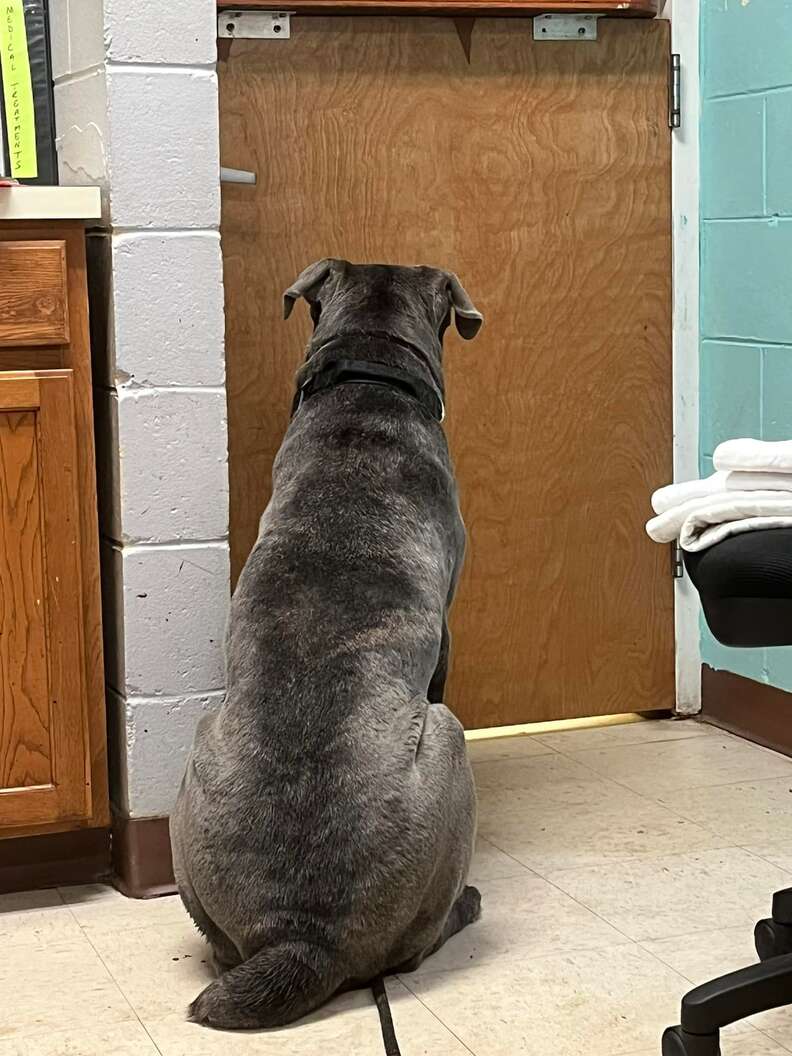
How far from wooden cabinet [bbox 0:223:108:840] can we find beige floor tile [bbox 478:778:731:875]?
0.81 meters

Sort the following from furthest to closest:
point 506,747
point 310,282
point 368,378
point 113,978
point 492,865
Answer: point 506,747
point 492,865
point 310,282
point 368,378
point 113,978

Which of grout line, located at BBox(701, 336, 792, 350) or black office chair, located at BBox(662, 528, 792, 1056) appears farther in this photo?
grout line, located at BBox(701, 336, 792, 350)

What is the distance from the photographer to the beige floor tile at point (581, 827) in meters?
2.89

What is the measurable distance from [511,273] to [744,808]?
1.27 m

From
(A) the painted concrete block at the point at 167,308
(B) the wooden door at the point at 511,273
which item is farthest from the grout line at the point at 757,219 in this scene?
(A) the painted concrete block at the point at 167,308

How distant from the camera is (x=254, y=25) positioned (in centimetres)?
323

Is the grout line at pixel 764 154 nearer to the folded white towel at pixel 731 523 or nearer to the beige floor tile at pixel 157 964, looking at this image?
the folded white towel at pixel 731 523

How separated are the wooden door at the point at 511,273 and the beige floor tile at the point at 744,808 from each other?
531 millimetres

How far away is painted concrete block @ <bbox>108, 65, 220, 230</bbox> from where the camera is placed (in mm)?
2609

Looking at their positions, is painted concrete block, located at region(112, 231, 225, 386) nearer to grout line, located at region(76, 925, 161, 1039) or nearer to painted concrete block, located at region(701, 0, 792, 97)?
grout line, located at region(76, 925, 161, 1039)

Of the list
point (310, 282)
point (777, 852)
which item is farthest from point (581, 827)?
point (310, 282)

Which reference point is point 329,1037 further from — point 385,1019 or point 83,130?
point 83,130

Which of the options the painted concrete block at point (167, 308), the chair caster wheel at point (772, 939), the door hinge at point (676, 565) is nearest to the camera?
the chair caster wheel at point (772, 939)

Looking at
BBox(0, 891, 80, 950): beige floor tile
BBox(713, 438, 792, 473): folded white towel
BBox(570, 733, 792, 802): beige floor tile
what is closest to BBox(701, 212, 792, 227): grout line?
BBox(570, 733, 792, 802): beige floor tile
